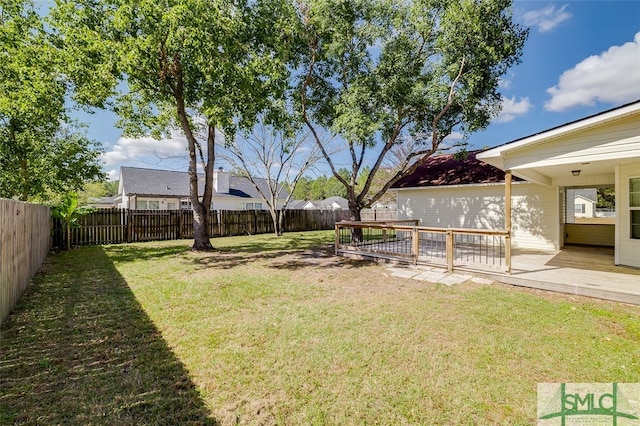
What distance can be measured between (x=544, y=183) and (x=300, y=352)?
10.2m

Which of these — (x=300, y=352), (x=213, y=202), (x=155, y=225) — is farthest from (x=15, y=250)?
(x=213, y=202)

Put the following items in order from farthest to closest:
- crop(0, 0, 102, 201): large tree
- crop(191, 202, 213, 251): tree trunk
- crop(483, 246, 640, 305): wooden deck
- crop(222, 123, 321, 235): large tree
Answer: crop(222, 123, 321, 235): large tree → crop(191, 202, 213, 251): tree trunk → crop(0, 0, 102, 201): large tree → crop(483, 246, 640, 305): wooden deck

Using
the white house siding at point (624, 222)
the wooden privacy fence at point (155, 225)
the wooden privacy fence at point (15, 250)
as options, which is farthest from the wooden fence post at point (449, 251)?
the wooden privacy fence at point (155, 225)

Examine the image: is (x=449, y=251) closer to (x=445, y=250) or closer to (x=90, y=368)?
(x=445, y=250)

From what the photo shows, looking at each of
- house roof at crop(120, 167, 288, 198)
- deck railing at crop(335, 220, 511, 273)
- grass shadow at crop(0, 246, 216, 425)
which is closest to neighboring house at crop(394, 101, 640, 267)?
deck railing at crop(335, 220, 511, 273)

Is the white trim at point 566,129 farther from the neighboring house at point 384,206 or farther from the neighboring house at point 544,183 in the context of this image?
the neighboring house at point 384,206

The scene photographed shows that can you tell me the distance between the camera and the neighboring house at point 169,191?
72.0 feet

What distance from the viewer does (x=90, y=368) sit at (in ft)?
9.97

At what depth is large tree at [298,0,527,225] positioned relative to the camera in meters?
9.13

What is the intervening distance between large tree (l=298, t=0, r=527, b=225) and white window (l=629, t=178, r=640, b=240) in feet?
15.2

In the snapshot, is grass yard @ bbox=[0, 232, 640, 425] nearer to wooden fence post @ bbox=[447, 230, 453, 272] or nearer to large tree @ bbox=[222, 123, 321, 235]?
wooden fence post @ bbox=[447, 230, 453, 272]

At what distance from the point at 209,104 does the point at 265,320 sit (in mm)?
6859

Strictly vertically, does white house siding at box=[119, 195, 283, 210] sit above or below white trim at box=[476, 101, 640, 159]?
below

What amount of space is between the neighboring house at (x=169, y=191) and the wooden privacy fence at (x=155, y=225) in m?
8.06
